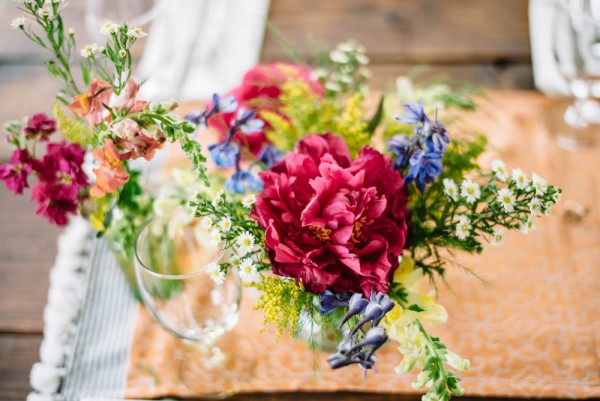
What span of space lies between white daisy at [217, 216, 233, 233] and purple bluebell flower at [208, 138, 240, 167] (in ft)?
0.41

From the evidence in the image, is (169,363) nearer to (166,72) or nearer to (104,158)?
(104,158)

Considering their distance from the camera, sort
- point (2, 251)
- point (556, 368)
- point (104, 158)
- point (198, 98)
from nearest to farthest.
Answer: point (104, 158)
point (556, 368)
point (2, 251)
point (198, 98)

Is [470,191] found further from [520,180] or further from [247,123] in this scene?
[247,123]

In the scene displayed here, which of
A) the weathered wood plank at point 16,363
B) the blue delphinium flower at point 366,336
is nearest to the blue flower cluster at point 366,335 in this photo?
the blue delphinium flower at point 366,336

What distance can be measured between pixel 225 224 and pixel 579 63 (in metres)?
0.61

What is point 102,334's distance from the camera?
702 millimetres

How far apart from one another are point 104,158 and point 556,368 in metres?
0.54

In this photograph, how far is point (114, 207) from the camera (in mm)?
635

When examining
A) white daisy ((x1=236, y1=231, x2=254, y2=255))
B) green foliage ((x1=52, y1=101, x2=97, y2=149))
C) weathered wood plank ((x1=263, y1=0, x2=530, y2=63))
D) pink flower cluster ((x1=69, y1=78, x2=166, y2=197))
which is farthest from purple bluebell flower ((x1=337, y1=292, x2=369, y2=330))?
weathered wood plank ((x1=263, y1=0, x2=530, y2=63))

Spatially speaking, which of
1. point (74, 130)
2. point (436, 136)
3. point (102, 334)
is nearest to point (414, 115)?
point (436, 136)

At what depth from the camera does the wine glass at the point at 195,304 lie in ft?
1.90

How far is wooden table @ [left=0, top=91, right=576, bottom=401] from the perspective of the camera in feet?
2.23

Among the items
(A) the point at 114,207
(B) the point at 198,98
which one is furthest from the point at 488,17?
(A) the point at 114,207

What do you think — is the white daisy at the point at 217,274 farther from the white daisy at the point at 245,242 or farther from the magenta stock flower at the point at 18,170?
the magenta stock flower at the point at 18,170
